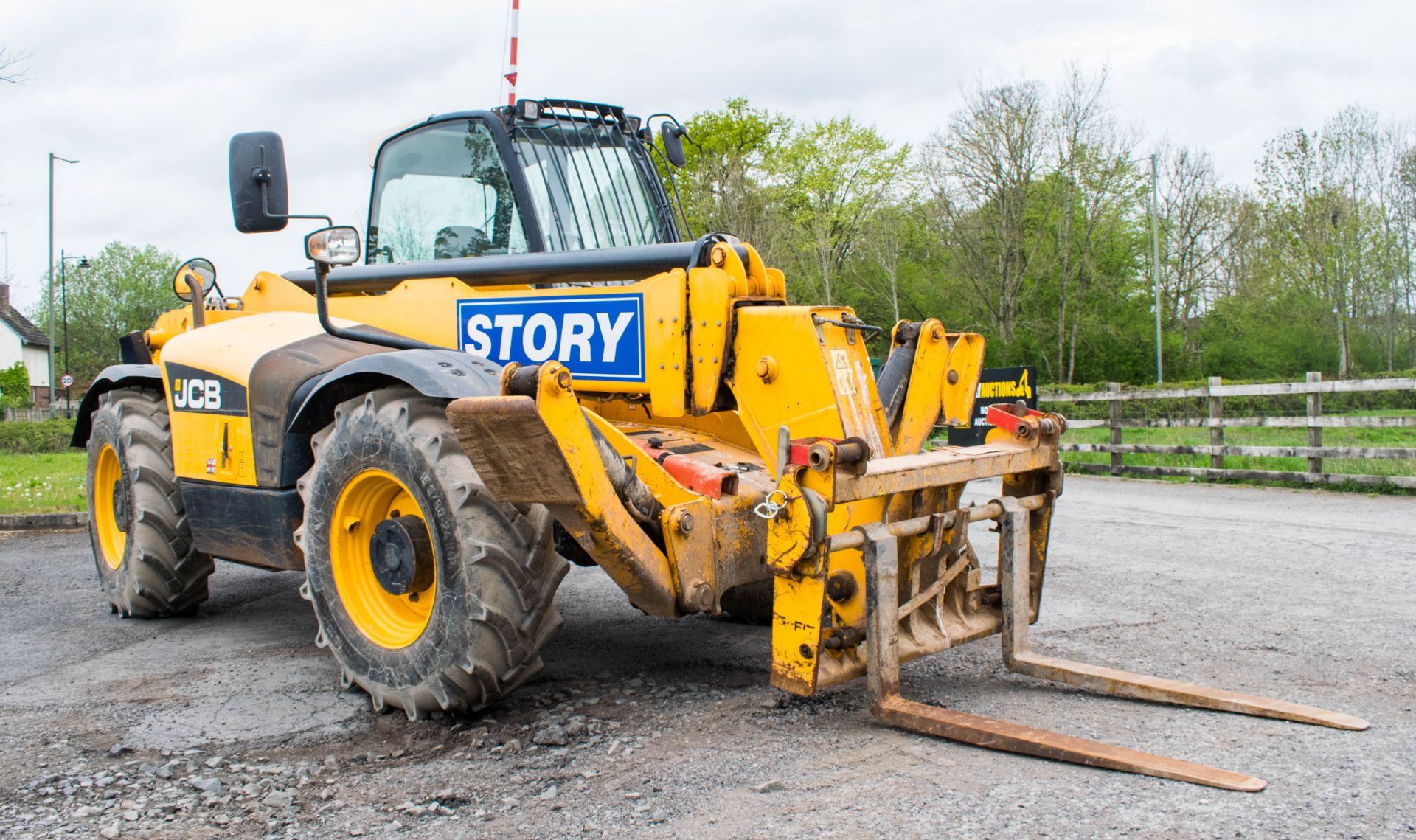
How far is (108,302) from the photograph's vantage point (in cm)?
6241

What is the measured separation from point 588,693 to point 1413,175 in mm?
31894

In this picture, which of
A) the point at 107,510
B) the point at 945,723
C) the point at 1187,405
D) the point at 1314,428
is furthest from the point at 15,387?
the point at 945,723

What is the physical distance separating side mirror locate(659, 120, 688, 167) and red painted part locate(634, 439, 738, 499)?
2.14 m

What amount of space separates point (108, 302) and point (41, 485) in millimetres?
55024

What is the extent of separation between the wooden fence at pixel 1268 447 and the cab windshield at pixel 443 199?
9.75 meters

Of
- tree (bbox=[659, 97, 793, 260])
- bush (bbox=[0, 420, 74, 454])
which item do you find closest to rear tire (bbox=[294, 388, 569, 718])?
tree (bbox=[659, 97, 793, 260])

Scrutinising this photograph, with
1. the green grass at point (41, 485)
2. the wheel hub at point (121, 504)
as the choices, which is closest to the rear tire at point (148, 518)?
the wheel hub at point (121, 504)

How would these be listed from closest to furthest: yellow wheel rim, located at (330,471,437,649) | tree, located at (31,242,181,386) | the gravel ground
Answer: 1. the gravel ground
2. yellow wheel rim, located at (330,471,437,649)
3. tree, located at (31,242,181,386)

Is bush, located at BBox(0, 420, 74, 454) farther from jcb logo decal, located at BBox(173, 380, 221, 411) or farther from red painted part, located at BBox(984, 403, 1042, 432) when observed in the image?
red painted part, located at BBox(984, 403, 1042, 432)

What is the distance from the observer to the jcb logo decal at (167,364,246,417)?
5.29 m

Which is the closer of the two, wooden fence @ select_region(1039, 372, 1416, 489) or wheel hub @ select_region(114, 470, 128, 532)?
wheel hub @ select_region(114, 470, 128, 532)

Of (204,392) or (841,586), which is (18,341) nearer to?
(204,392)

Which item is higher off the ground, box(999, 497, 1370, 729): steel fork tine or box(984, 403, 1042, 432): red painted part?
box(984, 403, 1042, 432): red painted part

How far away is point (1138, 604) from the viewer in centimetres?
614
